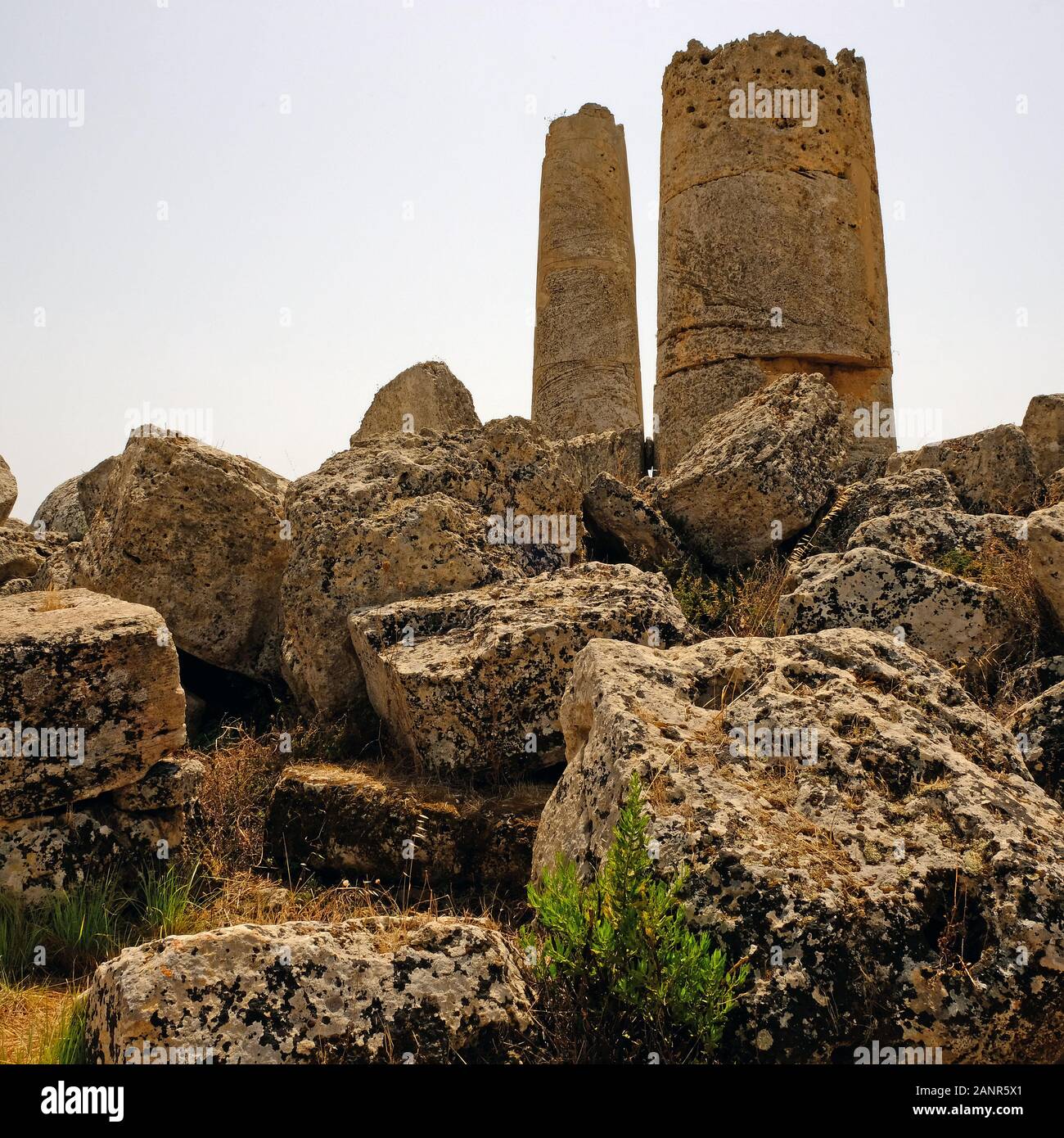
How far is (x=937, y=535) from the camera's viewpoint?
5355 mm

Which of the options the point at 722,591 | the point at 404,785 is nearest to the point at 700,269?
the point at 722,591

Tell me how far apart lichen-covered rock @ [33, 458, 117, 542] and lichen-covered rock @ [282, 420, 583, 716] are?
2517 millimetres

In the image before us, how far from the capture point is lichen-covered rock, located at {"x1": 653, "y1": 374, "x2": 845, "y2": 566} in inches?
233

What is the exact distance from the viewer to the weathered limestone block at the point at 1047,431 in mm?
6875

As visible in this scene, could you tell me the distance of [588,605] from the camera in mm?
4492

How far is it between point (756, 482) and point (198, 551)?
289cm

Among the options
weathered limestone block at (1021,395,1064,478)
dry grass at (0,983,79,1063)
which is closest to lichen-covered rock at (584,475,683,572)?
weathered limestone block at (1021,395,1064,478)

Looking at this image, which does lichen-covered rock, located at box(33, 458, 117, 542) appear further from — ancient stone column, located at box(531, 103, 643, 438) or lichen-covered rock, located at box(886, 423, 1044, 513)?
ancient stone column, located at box(531, 103, 643, 438)

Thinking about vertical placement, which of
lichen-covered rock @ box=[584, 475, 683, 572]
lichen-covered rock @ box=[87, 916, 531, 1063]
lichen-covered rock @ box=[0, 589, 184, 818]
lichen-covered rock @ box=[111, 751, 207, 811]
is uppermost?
lichen-covered rock @ box=[584, 475, 683, 572]

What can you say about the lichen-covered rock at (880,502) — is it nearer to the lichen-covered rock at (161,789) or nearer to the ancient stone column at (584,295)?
the lichen-covered rock at (161,789)

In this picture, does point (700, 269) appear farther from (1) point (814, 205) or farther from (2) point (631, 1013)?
(2) point (631, 1013)

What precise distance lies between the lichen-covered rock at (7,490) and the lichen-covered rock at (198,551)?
2.97m

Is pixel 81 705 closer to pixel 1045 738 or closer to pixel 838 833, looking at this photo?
pixel 838 833
